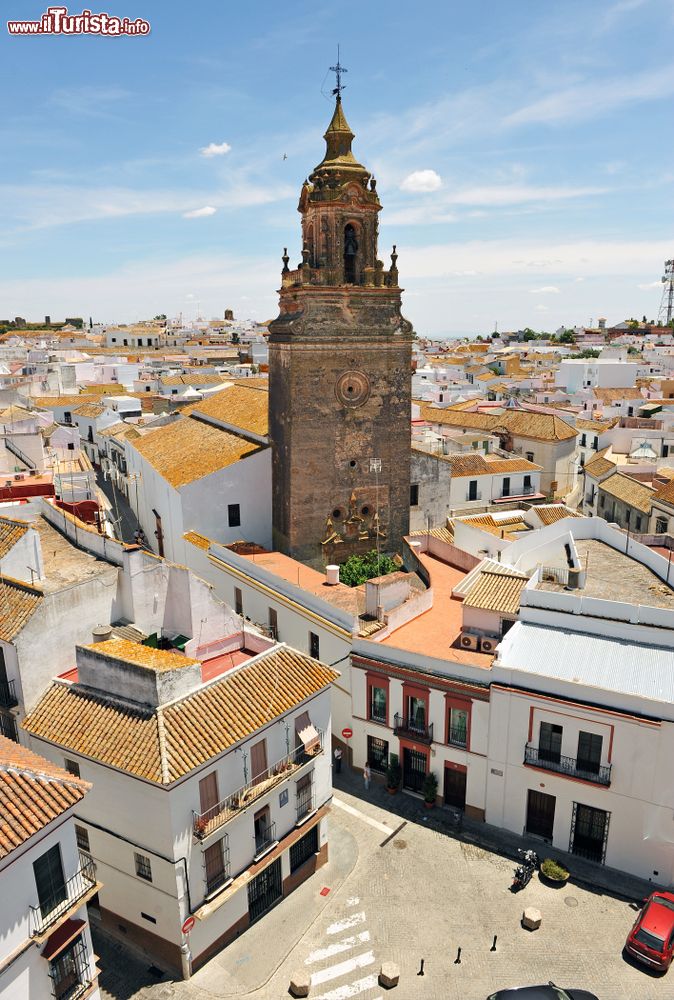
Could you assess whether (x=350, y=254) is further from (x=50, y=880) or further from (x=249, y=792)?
(x=50, y=880)

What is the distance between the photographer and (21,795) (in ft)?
40.8

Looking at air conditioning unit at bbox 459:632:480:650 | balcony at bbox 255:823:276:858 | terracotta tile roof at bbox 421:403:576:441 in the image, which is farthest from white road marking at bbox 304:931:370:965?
terracotta tile roof at bbox 421:403:576:441

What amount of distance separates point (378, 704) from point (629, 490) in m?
25.1

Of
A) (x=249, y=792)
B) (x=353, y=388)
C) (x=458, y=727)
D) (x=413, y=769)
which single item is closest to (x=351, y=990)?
(x=249, y=792)

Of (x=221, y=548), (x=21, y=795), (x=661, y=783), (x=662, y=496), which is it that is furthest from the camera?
(x=662, y=496)

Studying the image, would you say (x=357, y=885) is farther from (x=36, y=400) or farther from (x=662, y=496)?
(x=36, y=400)

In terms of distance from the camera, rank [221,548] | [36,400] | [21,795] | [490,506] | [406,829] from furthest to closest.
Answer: [36,400] < [490,506] < [221,548] < [406,829] < [21,795]

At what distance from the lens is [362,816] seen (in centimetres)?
2231

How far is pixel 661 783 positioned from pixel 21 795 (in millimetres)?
15750

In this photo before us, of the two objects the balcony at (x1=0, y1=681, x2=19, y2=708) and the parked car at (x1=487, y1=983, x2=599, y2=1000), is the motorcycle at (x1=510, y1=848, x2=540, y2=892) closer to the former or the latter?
the parked car at (x1=487, y1=983, x2=599, y2=1000)

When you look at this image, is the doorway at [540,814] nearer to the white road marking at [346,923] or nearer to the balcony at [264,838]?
the white road marking at [346,923]

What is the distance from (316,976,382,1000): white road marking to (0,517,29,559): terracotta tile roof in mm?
13780

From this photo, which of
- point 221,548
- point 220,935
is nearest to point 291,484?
point 221,548

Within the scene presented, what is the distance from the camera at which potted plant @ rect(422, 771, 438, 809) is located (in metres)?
22.3
